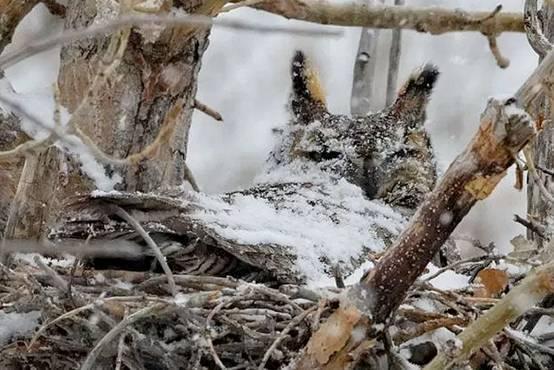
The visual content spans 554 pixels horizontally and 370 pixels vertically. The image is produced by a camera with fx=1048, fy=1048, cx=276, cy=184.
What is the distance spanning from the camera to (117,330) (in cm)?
159

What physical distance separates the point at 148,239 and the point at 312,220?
0.77 meters

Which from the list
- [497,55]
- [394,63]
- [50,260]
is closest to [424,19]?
[497,55]

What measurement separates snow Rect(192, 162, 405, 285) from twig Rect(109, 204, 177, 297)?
0.17 metres

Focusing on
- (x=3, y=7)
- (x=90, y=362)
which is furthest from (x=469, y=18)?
(x=90, y=362)

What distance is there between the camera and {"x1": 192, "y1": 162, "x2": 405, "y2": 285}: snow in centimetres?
213

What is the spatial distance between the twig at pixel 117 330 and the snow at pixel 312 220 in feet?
1.38

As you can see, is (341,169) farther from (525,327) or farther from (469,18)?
(525,327)

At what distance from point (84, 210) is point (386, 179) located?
1387 mm

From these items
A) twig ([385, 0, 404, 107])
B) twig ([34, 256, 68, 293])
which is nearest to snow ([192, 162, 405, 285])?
twig ([34, 256, 68, 293])

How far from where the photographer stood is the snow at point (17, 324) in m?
1.88

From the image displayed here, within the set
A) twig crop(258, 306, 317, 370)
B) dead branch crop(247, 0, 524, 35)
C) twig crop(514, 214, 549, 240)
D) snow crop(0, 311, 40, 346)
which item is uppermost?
dead branch crop(247, 0, 524, 35)

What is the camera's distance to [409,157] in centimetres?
328

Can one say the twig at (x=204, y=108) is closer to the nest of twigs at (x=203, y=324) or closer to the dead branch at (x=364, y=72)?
the nest of twigs at (x=203, y=324)

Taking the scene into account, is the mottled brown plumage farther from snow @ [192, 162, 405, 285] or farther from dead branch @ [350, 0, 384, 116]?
dead branch @ [350, 0, 384, 116]
